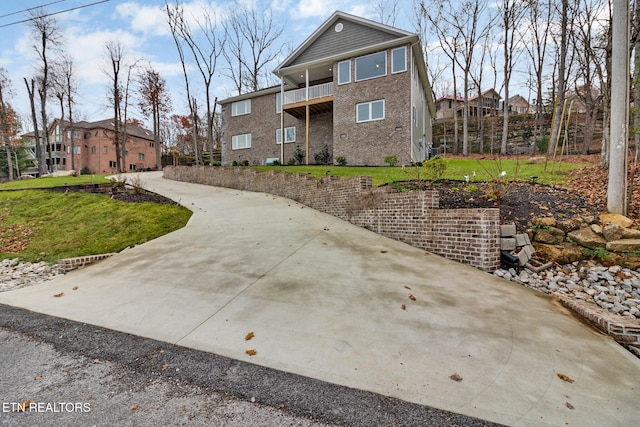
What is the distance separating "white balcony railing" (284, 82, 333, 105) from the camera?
1708cm

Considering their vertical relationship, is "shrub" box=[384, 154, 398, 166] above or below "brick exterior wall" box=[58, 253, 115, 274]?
above

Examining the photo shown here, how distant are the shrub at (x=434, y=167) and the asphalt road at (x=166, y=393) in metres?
6.48

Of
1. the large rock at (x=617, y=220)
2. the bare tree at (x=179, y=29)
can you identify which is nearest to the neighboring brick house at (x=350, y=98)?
the bare tree at (x=179, y=29)

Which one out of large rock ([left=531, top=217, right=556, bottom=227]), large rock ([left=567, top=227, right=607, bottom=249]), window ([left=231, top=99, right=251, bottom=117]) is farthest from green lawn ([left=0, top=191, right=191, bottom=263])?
window ([left=231, top=99, right=251, bottom=117])

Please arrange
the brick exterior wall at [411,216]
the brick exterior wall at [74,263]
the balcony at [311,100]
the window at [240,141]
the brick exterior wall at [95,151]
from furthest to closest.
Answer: the brick exterior wall at [95,151], the window at [240,141], the balcony at [311,100], the brick exterior wall at [74,263], the brick exterior wall at [411,216]

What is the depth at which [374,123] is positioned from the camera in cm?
1537

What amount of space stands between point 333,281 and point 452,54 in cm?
2643

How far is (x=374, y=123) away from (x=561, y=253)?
40.0ft

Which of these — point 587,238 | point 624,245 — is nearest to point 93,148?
point 587,238

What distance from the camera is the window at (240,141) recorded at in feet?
69.5

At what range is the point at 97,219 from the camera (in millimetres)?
8242

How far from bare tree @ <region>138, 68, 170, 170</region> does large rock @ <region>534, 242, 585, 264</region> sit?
28.8 metres

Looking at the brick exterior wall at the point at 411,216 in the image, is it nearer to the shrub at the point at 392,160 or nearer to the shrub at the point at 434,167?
the shrub at the point at 434,167

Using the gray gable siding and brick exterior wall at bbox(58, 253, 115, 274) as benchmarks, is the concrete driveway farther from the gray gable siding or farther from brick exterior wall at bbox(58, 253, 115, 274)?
the gray gable siding
